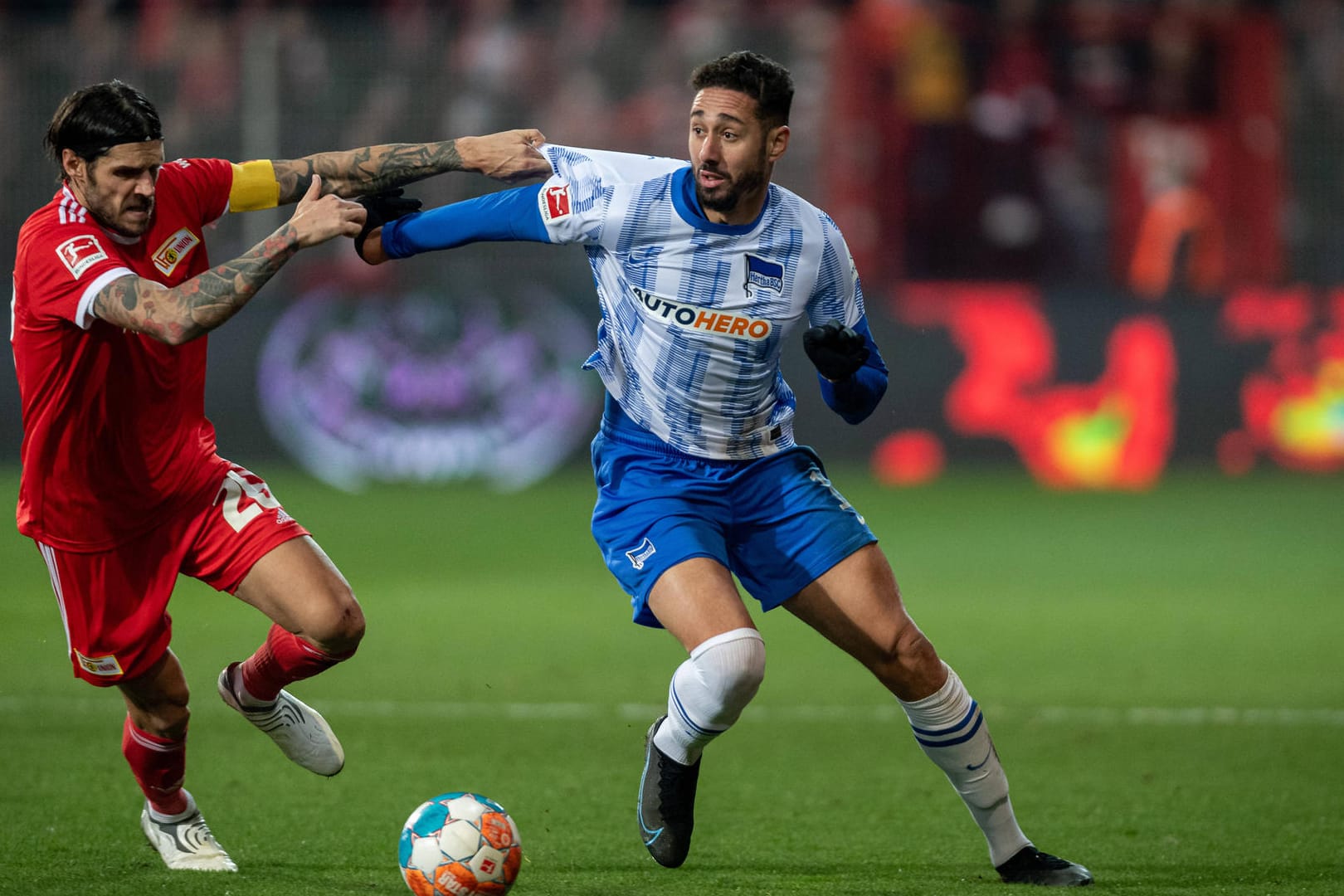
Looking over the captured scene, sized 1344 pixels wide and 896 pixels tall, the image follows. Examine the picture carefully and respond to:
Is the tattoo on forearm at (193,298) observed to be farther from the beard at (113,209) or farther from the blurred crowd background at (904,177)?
the blurred crowd background at (904,177)

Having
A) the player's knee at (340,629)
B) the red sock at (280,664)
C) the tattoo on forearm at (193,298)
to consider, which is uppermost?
the tattoo on forearm at (193,298)

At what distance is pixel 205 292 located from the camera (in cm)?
489

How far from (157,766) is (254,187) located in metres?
1.83

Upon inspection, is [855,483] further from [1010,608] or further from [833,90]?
[1010,608]

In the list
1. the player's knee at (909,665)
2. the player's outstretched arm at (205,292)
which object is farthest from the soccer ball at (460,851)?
the player's outstretched arm at (205,292)

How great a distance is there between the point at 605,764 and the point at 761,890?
1.84 m

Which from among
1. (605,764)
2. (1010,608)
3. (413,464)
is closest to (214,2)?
(413,464)

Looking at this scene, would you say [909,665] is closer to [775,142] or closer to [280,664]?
[775,142]

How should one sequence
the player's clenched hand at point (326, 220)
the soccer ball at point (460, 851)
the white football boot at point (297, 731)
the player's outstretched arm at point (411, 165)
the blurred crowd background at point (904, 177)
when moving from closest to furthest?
the soccer ball at point (460, 851) → the player's clenched hand at point (326, 220) → the white football boot at point (297, 731) → the player's outstretched arm at point (411, 165) → the blurred crowd background at point (904, 177)

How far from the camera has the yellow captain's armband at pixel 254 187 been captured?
5.84 metres

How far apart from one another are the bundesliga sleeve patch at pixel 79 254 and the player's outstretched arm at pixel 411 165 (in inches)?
35.2

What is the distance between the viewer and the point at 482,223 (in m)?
5.40

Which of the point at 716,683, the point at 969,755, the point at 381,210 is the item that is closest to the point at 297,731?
the point at 716,683

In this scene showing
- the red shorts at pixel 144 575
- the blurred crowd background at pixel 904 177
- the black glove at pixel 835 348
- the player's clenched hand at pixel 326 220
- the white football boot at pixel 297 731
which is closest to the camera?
the player's clenched hand at pixel 326 220
